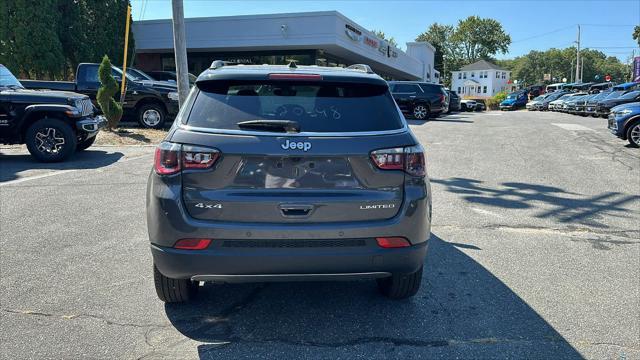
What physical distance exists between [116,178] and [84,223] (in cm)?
284

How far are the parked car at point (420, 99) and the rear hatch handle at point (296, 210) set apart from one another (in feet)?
65.9

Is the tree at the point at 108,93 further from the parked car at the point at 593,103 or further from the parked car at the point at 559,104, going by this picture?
the parked car at the point at 559,104

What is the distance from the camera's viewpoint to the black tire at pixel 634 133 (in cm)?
1330

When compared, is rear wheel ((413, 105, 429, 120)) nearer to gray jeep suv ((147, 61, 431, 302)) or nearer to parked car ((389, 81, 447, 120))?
parked car ((389, 81, 447, 120))

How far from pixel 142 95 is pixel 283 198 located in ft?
43.9

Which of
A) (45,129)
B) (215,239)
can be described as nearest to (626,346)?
(215,239)

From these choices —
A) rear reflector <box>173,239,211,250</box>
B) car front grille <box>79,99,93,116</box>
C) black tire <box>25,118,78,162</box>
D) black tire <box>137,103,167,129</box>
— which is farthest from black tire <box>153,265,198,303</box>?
black tire <box>137,103,167,129</box>

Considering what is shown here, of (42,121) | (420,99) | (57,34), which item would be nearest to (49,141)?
(42,121)

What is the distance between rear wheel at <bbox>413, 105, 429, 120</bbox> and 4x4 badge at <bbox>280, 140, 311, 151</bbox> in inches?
806

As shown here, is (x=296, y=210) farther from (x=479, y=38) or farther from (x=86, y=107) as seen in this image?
(x=479, y=38)

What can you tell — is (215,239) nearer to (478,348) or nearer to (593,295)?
(478,348)

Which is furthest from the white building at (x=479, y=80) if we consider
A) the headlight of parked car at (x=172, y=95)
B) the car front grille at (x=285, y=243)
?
the car front grille at (x=285, y=243)

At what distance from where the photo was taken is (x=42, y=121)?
9.95 meters

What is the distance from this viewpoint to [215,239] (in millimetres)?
3061
